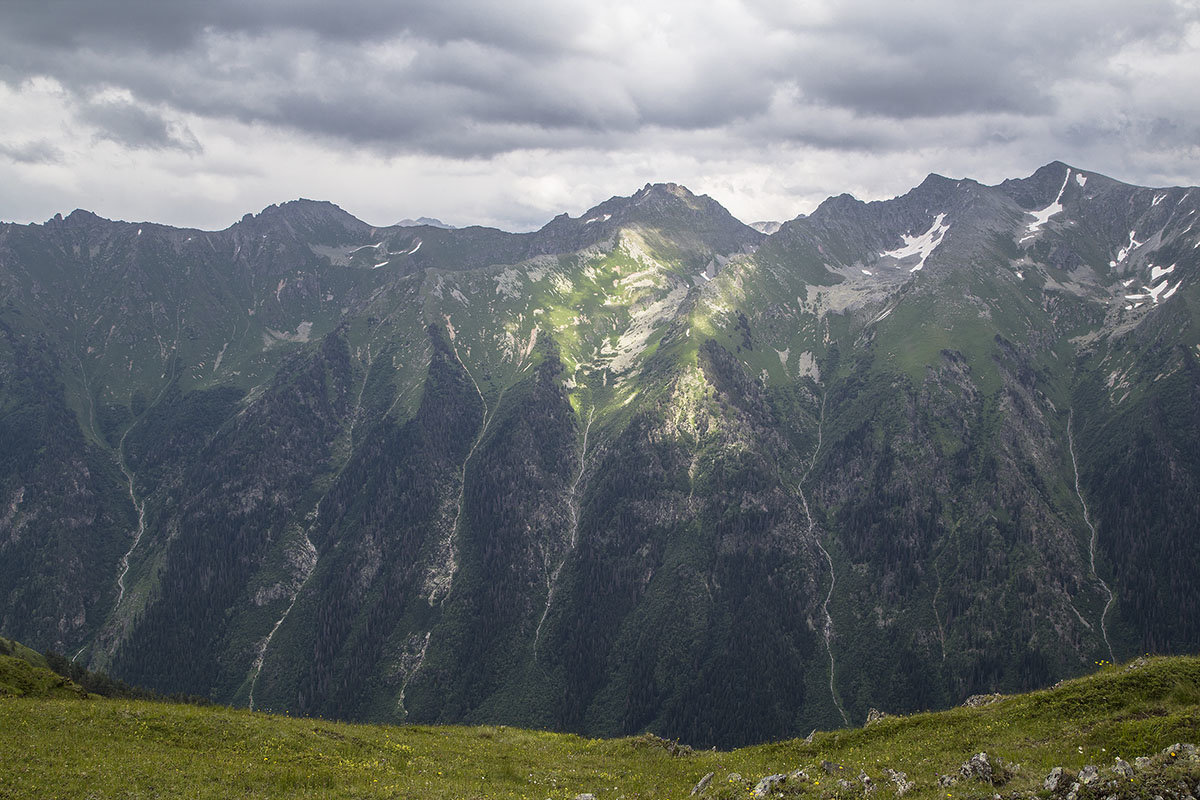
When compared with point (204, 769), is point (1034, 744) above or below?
above

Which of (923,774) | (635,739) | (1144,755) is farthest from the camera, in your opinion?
(635,739)

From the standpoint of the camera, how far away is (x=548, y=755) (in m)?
65.1

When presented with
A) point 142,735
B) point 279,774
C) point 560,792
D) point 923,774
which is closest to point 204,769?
point 279,774

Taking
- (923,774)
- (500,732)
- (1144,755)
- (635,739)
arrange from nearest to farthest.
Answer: (1144,755) < (923,774) < (635,739) < (500,732)

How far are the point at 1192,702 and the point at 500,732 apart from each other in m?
64.3

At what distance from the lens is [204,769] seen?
46.3 m

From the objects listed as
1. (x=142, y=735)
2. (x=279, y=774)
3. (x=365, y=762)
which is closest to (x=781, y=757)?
Answer: (x=365, y=762)

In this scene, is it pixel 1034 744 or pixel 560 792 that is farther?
pixel 560 792

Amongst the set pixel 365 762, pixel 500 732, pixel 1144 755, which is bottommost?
pixel 500 732

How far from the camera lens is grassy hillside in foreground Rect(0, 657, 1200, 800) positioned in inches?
1604

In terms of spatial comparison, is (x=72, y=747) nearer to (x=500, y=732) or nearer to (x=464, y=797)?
(x=464, y=797)

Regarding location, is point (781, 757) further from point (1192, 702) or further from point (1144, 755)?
point (1192, 702)

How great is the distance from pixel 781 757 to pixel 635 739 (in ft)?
68.5

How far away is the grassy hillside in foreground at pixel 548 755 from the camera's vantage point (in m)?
40.8
